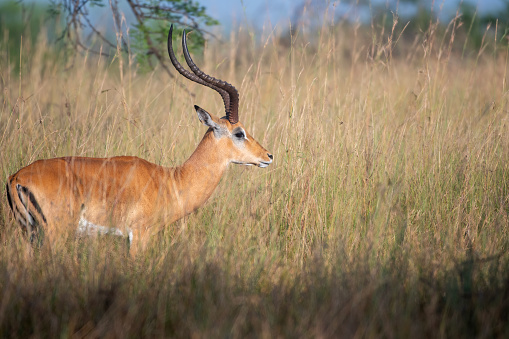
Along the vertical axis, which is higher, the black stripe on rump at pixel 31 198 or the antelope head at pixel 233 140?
the antelope head at pixel 233 140

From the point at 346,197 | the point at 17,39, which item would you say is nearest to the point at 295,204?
the point at 346,197

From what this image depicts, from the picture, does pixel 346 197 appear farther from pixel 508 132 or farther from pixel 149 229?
pixel 508 132

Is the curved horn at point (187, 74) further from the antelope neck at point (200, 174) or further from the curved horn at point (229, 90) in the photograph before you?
the antelope neck at point (200, 174)

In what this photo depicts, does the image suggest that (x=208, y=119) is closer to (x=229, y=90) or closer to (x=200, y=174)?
(x=229, y=90)

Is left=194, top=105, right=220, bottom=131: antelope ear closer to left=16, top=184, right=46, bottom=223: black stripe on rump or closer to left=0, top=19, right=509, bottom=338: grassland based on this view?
left=0, top=19, right=509, bottom=338: grassland

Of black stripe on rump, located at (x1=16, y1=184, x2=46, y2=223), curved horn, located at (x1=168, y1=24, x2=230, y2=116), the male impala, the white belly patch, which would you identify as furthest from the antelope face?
black stripe on rump, located at (x1=16, y1=184, x2=46, y2=223)

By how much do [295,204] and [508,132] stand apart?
2.32 metres

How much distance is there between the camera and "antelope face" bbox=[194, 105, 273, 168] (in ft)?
14.5

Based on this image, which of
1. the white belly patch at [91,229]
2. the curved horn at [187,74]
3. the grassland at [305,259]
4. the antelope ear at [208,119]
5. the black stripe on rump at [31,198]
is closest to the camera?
the grassland at [305,259]

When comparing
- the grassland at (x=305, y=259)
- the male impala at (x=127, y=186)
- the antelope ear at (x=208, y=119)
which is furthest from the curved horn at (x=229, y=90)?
the grassland at (x=305, y=259)

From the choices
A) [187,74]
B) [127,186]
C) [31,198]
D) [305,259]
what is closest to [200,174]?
[127,186]

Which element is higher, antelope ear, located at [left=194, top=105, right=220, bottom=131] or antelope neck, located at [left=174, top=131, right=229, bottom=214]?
antelope ear, located at [left=194, top=105, right=220, bottom=131]

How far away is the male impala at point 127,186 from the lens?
3562 millimetres

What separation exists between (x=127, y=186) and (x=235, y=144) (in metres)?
0.95
